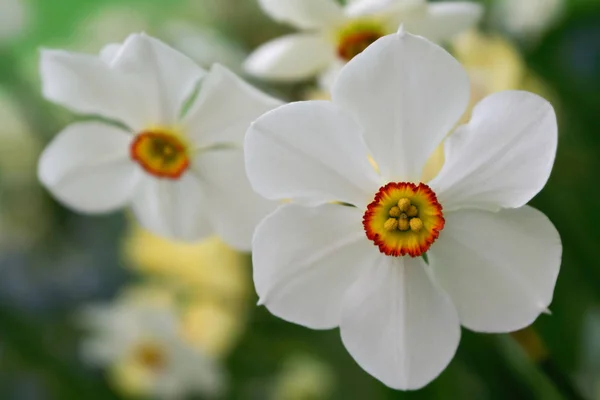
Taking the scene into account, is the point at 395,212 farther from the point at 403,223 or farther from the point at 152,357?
the point at 152,357

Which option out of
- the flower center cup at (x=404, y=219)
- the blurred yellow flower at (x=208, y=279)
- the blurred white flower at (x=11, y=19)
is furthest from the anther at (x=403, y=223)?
the blurred white flower at (x=11, y=19)

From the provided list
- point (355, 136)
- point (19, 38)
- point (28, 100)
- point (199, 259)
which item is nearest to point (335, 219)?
point (355, 136)

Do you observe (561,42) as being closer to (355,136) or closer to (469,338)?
(469,338)

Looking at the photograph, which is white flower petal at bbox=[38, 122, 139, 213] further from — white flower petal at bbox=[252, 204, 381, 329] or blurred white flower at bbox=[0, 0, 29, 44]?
blurred white flower at bbox=[0, 0, 29, 44]

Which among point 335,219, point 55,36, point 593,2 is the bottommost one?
point 55,36

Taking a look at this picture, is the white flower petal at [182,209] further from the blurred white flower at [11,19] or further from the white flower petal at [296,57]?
the blurred white flower at [11,19]

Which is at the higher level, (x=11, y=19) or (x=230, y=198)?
(x=230, y=198)

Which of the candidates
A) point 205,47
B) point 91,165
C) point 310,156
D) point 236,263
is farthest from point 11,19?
point 310,156
